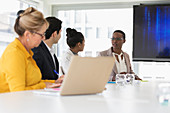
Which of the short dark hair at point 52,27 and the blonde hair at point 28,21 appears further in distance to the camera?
the short dark hair at point 52,27

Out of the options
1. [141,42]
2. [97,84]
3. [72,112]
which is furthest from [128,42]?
[72,112]

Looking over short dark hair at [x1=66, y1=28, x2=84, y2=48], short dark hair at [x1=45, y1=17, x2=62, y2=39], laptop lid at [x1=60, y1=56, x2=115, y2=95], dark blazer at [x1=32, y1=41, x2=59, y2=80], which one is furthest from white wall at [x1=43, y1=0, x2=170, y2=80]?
laptop lid at [x1=60, y1=56, x2=115, y2=95]

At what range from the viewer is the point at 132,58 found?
5.77 m

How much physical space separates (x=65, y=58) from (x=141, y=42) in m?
2.23

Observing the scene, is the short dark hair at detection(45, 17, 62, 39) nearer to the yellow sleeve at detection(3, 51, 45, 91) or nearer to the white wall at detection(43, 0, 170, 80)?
the yellow sleeve at detection(3, 51, 45, 91)

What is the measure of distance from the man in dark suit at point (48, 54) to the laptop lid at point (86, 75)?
1.16 meters

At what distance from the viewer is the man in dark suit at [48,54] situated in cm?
275

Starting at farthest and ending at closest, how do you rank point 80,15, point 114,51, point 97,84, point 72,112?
point 80,15
point 114,51
point 97,84
point 72,112

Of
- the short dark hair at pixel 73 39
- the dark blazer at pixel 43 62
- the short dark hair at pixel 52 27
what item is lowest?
the dark blazer at pixel 43 62

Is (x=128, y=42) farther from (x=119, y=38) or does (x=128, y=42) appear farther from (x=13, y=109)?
(x=13, y=109)

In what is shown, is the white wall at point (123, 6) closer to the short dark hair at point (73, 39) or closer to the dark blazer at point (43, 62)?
the short dark hair at point (73, 39)

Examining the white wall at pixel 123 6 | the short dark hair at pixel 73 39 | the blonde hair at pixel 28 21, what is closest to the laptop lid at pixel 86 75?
the blonde hair at pixel 28 21

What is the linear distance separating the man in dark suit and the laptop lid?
116 cm

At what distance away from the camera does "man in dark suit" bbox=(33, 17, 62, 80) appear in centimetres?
275
